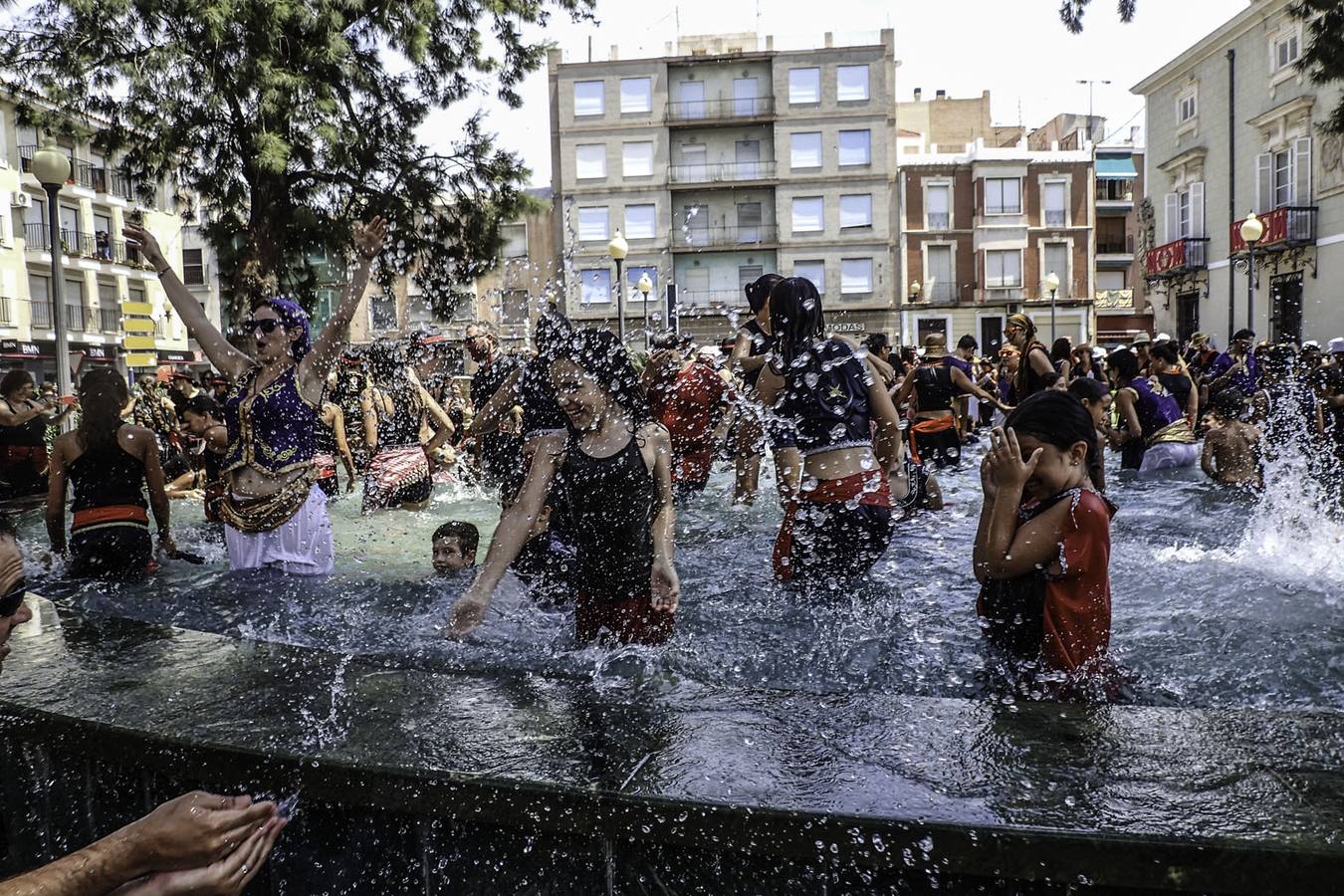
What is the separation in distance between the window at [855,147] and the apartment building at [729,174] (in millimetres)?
58

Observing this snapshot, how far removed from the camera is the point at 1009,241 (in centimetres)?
4491

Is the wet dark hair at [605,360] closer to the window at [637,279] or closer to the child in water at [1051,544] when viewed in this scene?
the child in water at [1051,544]

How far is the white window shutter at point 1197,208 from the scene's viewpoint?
32.5m

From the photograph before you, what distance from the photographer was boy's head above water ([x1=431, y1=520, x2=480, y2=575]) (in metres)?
6.34

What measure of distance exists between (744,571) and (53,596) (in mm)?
3617

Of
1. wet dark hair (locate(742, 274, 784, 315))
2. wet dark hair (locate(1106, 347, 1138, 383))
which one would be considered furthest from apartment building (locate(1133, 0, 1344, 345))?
wet dark hair (locate(742, 274, 784, 315))

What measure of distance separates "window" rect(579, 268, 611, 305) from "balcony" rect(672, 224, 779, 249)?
3297 mm

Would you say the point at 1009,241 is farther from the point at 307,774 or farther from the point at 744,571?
the point at 307,774

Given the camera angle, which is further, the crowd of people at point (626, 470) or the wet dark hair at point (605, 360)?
the wet dark hair at point (605, 360)

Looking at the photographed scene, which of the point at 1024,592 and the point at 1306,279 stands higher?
the point at 1306,279

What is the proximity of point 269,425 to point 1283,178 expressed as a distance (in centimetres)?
3050

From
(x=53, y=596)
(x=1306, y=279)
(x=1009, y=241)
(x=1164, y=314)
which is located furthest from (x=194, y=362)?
(x=53, y=596)

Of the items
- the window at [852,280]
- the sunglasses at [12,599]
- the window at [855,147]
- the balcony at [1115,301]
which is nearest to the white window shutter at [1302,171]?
the window at [852,280]

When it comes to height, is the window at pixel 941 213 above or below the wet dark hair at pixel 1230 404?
above
